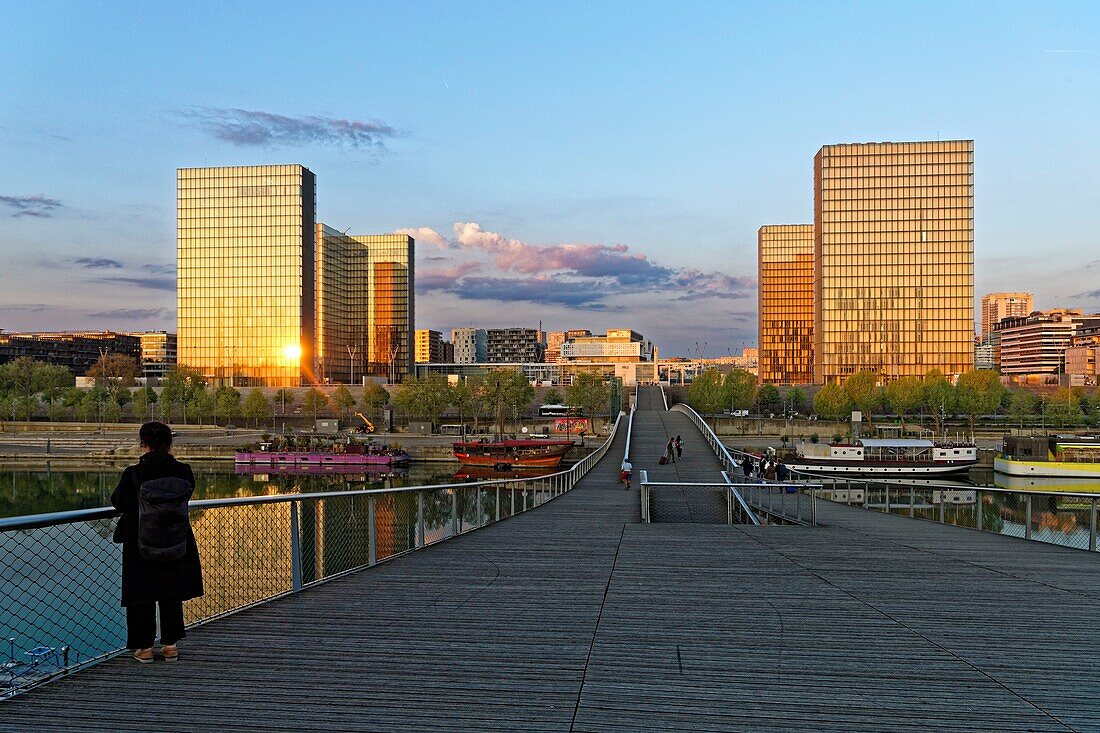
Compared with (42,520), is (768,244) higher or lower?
higher

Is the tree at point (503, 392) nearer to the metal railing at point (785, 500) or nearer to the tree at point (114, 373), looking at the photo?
the tree at point (114, 373)

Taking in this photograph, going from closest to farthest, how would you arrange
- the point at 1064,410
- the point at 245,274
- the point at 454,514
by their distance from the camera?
the point at 454,514 < the point at 1064,410 < the point at 245,274

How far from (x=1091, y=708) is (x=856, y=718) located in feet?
5.15

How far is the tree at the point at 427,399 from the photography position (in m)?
75.6

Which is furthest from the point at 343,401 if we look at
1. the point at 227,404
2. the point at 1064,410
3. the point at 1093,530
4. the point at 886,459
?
the point at 1093,530

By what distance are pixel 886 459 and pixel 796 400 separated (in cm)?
4536

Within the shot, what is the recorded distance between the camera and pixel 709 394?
277 feet

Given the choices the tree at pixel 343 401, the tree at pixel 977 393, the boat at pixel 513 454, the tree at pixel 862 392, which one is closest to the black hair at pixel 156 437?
the boat at pixel 513 454

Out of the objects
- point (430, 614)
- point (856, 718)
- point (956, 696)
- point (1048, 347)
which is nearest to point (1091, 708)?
Answer: point (956, 696)

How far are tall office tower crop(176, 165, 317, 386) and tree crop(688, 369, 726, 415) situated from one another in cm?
5732

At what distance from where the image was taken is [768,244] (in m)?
159

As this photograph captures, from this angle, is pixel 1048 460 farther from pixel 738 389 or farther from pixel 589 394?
pixel 589 394

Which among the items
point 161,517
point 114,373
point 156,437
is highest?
point 114,373

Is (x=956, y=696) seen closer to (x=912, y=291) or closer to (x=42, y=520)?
(x=42, y=520)
